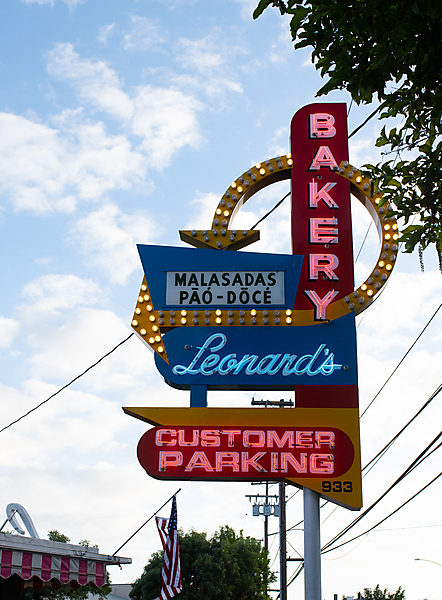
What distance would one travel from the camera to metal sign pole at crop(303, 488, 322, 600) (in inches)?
456

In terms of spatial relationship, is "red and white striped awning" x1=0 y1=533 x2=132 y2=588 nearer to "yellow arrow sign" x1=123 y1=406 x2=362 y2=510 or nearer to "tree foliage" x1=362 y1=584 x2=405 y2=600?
"yellow arrow sign" x1=123 y1=406 x2=362 y2=510

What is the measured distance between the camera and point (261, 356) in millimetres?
12953

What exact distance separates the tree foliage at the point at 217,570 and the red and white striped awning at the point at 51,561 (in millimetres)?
14203

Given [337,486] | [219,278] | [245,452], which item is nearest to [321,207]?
[219,278]

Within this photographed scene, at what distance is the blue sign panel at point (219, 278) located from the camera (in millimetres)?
13461

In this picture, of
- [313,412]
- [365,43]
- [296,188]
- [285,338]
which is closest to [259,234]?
[296,188]

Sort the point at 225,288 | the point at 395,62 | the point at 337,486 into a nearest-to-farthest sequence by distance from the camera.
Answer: the point at 395,62 → the point at 337,486 → the point at 225,288

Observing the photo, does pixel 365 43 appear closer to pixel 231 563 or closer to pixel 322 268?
pixel 322 268

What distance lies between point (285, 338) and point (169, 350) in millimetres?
2178

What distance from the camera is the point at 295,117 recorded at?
1490 centimetres

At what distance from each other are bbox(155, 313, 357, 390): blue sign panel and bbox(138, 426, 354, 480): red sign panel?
982 millimetres

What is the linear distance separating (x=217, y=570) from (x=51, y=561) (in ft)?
53.7

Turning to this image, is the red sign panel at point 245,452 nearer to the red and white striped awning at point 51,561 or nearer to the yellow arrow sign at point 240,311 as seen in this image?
the yellow arrow sign at point 240,311

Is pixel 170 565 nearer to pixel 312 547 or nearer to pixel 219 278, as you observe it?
pixel 312 547
